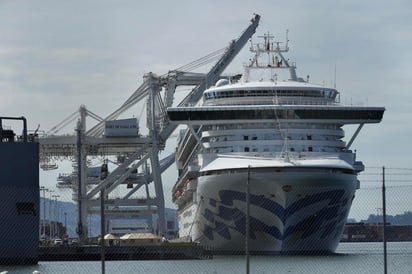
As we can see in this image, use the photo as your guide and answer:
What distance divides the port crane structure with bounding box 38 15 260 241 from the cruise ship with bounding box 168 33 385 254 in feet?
A: 49.8

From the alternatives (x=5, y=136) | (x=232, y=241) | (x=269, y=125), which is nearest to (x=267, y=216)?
(x=232, y=241)

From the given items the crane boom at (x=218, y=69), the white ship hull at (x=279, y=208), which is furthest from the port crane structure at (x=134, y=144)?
the white ship hull at (x=279, y=208)

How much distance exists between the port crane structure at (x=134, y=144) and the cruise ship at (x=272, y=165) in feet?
49.8

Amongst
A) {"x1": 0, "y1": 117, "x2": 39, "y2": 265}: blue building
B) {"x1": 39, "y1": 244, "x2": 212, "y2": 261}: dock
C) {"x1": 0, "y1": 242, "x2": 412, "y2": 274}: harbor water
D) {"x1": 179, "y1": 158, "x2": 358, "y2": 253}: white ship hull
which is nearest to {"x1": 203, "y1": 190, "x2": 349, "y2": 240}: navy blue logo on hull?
{"x1": 179, "y1": 158, "x2": 358, "y2": 253}: white ship hull

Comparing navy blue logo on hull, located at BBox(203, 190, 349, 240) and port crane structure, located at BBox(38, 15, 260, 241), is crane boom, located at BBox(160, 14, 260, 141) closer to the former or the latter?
port crane structure, located at BBox(38, 15, 260, 241)

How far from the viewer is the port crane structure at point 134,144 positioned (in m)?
113

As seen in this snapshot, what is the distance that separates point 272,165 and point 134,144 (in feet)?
106

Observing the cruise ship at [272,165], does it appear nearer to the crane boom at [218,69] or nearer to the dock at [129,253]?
the dock at [129,253]

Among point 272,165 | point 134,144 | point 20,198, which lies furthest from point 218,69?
point 20,198

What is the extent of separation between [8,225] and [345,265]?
1790 cm

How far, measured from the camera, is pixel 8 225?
61.7 metres

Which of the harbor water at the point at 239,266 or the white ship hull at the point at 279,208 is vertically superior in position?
the white ship hull at the point at 279,208

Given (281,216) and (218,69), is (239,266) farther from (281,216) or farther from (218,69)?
(218,69)

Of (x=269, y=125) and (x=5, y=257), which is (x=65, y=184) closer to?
(x=269, y=125)
